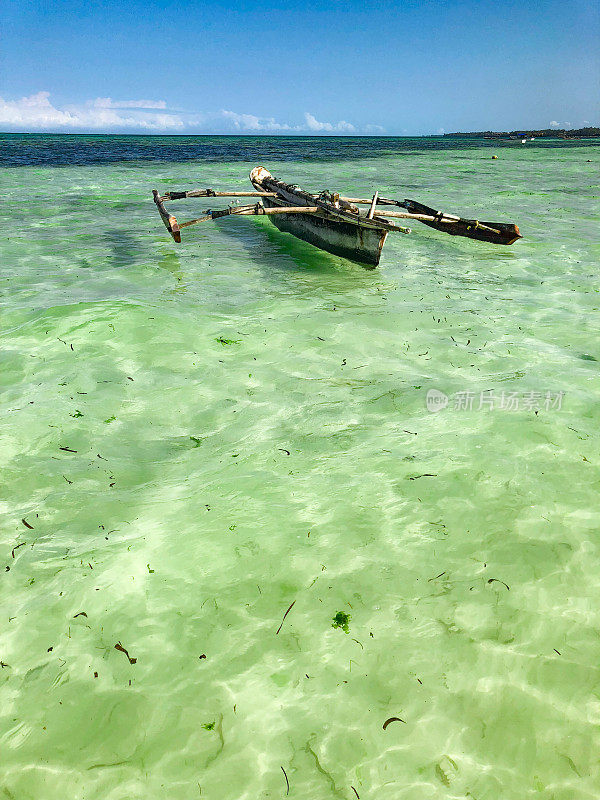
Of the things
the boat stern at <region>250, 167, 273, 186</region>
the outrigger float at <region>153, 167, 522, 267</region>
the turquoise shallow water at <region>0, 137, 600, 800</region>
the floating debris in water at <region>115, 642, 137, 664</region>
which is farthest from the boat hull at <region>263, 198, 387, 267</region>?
the floating debris in water at <region>115, 642, 137, 664</region>

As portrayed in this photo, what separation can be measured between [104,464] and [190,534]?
142 cm

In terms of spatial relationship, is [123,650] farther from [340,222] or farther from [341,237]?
[341,237]

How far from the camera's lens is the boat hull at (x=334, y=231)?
10406 millimetres

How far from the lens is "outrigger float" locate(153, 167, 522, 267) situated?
10492 millimetres

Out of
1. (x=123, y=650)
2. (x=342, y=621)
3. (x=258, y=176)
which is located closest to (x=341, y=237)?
(x=258, y=176)

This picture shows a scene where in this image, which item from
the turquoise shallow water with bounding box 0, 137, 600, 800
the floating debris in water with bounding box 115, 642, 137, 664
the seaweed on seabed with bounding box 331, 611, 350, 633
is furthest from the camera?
the seaweed on seabed with bounding box 331, 611, 350, 633

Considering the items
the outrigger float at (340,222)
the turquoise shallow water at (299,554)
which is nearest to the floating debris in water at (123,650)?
the turquoise shallow water at (299,554)

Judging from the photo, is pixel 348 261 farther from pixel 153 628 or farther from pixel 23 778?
pixel 23 778

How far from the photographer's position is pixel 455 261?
12.5 metres

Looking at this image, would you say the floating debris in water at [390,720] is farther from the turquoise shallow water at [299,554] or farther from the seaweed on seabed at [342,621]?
the seaweed on seabed at [342,621]

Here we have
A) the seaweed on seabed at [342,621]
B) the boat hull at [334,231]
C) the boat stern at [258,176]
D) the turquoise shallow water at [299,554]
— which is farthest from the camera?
the boat stern at [258,176]

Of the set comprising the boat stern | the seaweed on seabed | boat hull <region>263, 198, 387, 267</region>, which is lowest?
the seaweed on seabed

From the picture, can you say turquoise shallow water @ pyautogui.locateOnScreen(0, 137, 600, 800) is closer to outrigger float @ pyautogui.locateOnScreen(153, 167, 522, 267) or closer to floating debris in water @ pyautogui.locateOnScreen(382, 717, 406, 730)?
floating debris in water @ pyautogui.locateOnScreen(382, 717, 406, 730)

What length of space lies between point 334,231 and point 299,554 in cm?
948
